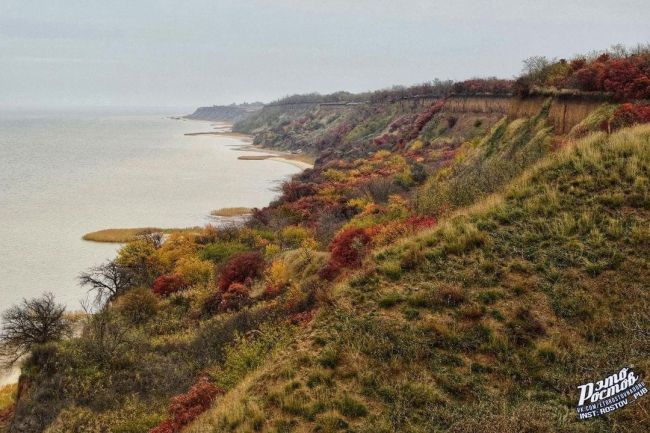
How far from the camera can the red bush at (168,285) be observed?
32.4 metres

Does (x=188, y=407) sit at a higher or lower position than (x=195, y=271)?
higher

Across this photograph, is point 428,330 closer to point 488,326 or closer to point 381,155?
point 488,326

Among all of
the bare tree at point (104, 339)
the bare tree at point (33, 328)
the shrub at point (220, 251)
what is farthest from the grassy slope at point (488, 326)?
the shrub at point (220, 251)

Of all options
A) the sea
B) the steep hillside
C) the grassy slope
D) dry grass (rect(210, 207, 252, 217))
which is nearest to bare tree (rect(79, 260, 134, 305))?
the sea

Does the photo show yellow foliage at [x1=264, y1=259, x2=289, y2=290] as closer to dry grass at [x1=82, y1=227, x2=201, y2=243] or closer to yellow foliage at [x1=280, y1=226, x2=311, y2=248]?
yellow foliage at [x1=280, y1=226, x2=311, y2=248]

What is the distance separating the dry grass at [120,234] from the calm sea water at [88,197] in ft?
4.46

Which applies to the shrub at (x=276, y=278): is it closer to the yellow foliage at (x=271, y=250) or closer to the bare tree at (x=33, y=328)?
the yellow foliage at (x=271, y=250)

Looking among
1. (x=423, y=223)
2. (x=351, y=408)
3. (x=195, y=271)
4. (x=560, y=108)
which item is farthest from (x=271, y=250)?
(x=351, y=408)

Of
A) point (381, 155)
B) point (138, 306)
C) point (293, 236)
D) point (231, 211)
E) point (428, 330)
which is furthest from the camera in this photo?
point (381, 155)

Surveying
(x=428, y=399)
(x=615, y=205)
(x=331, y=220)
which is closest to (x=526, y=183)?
(x=615, y=205)

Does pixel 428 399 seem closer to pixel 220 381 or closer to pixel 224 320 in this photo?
pixel 220 381

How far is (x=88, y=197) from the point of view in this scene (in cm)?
6856

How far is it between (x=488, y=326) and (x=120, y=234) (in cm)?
4711

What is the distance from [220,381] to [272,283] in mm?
11676
